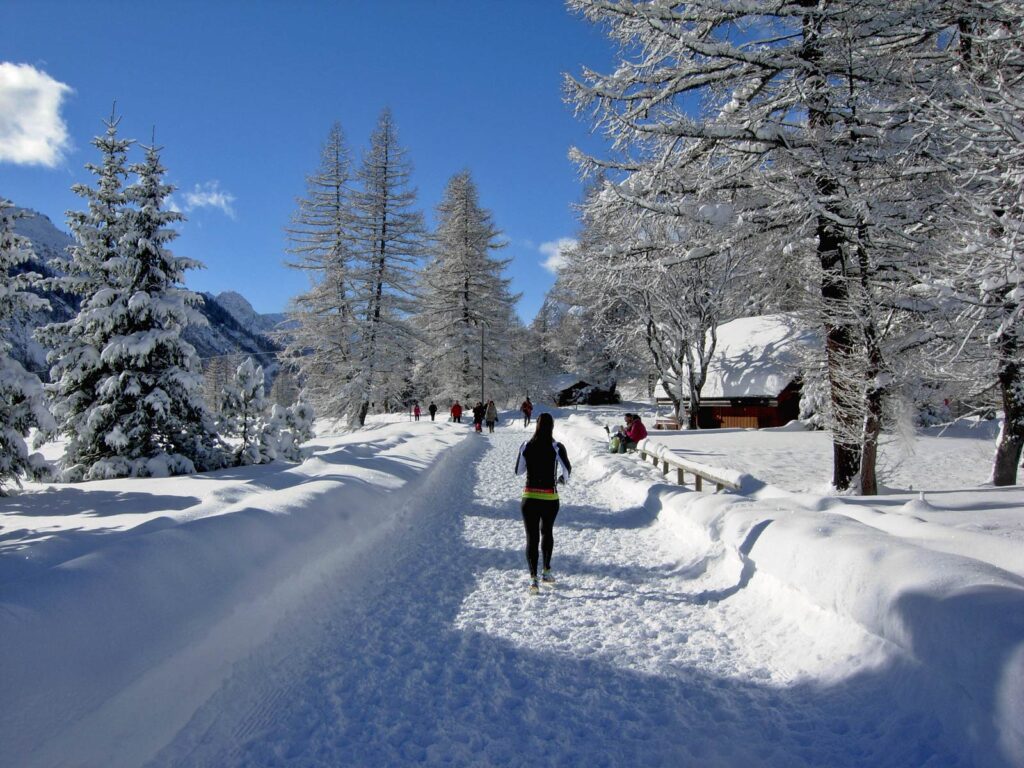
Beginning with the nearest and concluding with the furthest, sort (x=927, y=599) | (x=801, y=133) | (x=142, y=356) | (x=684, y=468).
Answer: (x=927, y=599) < (x=801, y=133) < (x=684, y=468) < (x=142, y=356)

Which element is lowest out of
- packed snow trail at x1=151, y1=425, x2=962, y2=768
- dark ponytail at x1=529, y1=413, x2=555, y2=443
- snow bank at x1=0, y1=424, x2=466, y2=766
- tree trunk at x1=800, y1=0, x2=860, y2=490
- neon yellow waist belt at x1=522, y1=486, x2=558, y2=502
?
packed snow trail at x1=151, y1=425, x2=962, y2=768

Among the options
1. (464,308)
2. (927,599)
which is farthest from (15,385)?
(464,308)

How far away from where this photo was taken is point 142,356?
13.7m

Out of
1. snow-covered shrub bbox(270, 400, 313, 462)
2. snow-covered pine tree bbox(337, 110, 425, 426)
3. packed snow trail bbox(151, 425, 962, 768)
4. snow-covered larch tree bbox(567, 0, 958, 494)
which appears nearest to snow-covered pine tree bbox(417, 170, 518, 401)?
snow-covered pine tree bbox(337, 110, 425, 426)

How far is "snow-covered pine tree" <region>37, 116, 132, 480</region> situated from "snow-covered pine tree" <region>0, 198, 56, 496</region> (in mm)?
2544

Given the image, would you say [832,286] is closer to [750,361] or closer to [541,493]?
[541,493]

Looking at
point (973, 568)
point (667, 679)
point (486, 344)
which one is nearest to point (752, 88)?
point (973, 568)

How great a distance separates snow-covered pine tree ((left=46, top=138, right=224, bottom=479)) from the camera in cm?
1362

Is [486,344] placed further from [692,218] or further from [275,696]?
[275,696]

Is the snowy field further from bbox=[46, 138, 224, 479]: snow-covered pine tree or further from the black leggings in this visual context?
bbox=[46, 138, 224, 479]: snow-covered pine tree

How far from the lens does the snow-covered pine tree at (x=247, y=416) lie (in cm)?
1638

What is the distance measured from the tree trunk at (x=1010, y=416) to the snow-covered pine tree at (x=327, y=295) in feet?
83.2

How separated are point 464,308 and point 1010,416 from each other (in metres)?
31.7

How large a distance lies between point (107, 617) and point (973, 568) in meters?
5.67
